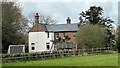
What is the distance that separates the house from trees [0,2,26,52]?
493 inches

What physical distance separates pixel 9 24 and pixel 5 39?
111 inches

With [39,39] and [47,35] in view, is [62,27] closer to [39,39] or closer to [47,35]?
[47,35]

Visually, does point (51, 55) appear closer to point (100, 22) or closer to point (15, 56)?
point (15, 56)

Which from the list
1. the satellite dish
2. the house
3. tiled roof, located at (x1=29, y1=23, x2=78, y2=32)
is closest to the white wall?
the house

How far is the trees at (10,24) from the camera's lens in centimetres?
5373

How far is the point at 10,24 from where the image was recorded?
5478 cm

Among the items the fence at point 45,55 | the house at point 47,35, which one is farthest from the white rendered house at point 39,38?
the fence at point 45,55

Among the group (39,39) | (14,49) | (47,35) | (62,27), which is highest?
(62,27)

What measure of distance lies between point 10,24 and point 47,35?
58.8 ft

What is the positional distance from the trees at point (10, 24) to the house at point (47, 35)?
41.1 feet

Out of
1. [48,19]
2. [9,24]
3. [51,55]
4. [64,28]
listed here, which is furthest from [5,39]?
[48,19]

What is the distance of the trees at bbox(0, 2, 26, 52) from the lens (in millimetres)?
53728

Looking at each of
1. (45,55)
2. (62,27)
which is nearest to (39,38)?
(62,27)

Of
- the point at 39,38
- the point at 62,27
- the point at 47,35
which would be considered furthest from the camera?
the point at 62,27
